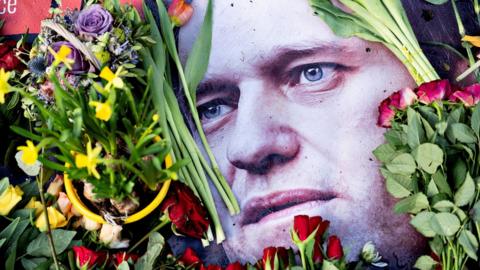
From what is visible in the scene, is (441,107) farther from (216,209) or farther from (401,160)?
(216,209)

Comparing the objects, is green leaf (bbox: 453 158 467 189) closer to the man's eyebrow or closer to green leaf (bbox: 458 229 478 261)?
green leaf (bbox: 458 229 478 261)

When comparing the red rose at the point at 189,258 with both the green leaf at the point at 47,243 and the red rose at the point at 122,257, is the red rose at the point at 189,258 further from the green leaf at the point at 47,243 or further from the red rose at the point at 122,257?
the green leaf at the point at 47,243

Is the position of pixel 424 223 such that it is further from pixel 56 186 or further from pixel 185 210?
pixel 56 186

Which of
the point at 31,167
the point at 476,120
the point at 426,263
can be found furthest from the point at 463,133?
the point at 31,167

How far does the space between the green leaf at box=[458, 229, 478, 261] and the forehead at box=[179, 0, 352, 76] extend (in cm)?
48

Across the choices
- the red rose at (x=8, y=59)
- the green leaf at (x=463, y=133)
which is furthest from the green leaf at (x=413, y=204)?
the red rose at (x=8, y=59)

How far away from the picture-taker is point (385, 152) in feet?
4.08

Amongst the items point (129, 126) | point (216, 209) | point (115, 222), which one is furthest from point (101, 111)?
point (216, 209)

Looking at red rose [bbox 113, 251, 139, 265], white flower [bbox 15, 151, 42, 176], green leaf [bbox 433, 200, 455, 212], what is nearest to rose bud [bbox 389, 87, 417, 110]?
green leaf [bbox 433, 200, 455, 212]

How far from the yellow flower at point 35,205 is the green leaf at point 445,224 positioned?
2.37 feet

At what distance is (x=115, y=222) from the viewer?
1210 mm

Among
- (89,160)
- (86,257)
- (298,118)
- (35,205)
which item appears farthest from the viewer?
(298,118)

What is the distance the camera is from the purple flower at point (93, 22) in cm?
122

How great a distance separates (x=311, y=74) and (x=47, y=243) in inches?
24.3
